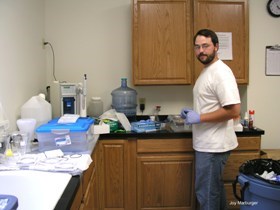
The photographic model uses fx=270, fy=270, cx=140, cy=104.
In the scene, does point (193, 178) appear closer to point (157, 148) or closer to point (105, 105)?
point (157, 148)

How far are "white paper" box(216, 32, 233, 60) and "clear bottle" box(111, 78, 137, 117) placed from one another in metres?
0.94

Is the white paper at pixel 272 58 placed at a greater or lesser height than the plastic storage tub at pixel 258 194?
greater

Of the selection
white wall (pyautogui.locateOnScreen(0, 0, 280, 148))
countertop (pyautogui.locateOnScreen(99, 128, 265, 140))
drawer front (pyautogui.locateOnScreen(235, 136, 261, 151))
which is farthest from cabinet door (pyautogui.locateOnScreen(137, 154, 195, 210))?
white wall (pyautogui.locateOnScreen(0, 0, 280, 148))

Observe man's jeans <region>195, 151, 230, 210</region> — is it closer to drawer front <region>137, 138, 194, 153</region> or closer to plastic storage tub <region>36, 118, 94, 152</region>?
drawer front <region>137, 138, 194, 153</region>

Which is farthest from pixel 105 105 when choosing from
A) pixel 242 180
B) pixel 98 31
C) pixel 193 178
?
pixel 242 180

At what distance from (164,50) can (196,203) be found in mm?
1404

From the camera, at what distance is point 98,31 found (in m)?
2.79

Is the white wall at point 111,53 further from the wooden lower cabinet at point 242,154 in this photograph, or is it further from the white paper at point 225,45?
the wooden lower cabinet at point 242,154

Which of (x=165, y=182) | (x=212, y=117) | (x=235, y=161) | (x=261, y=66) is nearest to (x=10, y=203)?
(x=212, y=117)

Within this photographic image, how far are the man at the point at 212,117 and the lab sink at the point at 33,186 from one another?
1059 mm

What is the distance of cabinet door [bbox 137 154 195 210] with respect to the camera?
91.0 inches

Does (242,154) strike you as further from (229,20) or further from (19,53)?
(19,53)

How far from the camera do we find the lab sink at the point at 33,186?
3.51 feet

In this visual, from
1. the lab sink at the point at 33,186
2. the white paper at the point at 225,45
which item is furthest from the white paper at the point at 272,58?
the lab sink at the point at 33,186
